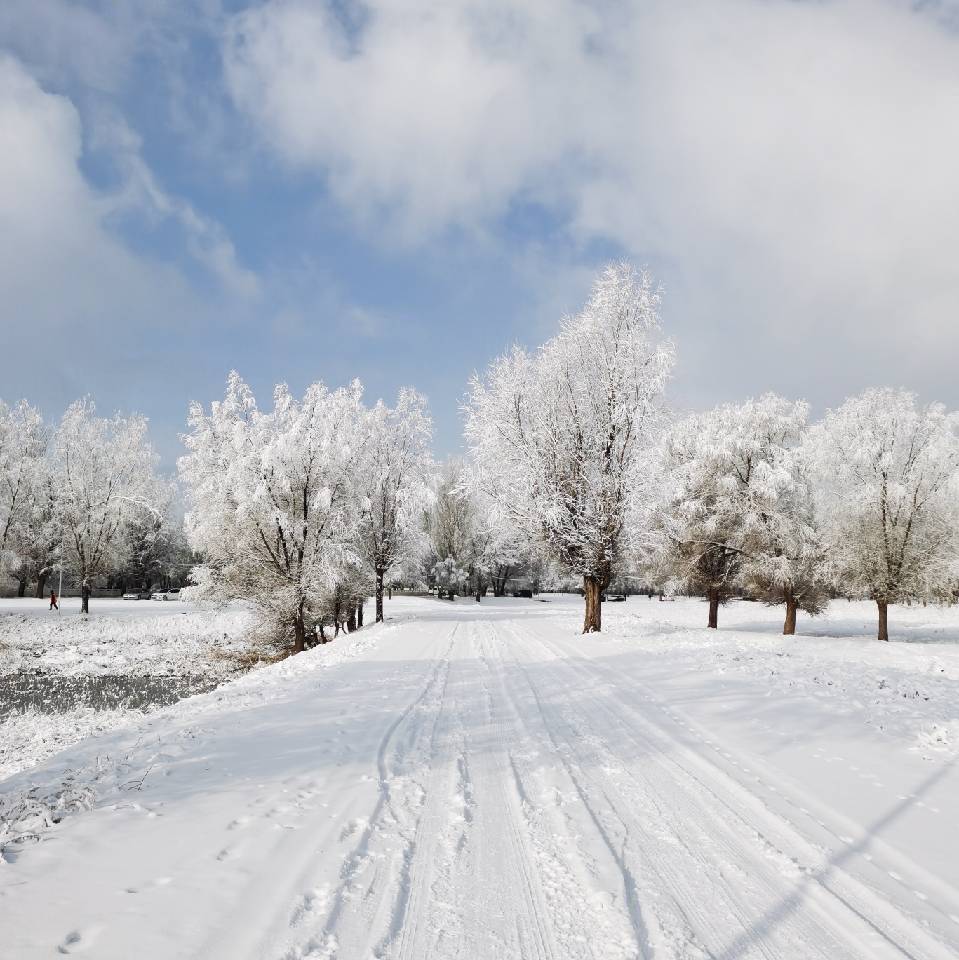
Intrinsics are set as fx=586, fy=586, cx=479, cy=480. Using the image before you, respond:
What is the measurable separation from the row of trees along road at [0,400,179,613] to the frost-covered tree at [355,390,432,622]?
15.3m

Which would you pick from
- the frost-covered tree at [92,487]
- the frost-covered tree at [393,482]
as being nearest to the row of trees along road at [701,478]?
the frost-covered tree at [393,482]

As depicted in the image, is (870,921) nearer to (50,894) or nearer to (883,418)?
(50,894)

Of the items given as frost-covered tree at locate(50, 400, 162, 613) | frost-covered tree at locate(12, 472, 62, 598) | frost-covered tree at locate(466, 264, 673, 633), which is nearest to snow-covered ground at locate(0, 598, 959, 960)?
frost-covered tree at locate(466, 264, 673, 633)

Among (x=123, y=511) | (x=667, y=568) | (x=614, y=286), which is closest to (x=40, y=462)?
(x=123, y=511)

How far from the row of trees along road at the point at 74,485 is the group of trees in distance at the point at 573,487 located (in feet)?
0.46

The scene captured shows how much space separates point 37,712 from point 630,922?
1756 cm

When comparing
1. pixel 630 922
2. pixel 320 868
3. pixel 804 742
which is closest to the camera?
pixel 630 922

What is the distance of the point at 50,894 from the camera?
3.72 m

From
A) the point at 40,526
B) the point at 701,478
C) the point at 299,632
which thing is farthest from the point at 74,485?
the point at 701,478

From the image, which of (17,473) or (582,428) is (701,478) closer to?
(582,428)

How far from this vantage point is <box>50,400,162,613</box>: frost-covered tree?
116 feet

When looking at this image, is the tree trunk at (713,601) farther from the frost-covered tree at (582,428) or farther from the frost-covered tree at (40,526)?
the frost-covered tree at (40,526)

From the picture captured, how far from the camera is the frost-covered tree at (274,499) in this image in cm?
2394

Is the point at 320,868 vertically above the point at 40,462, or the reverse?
the point at 40,462
